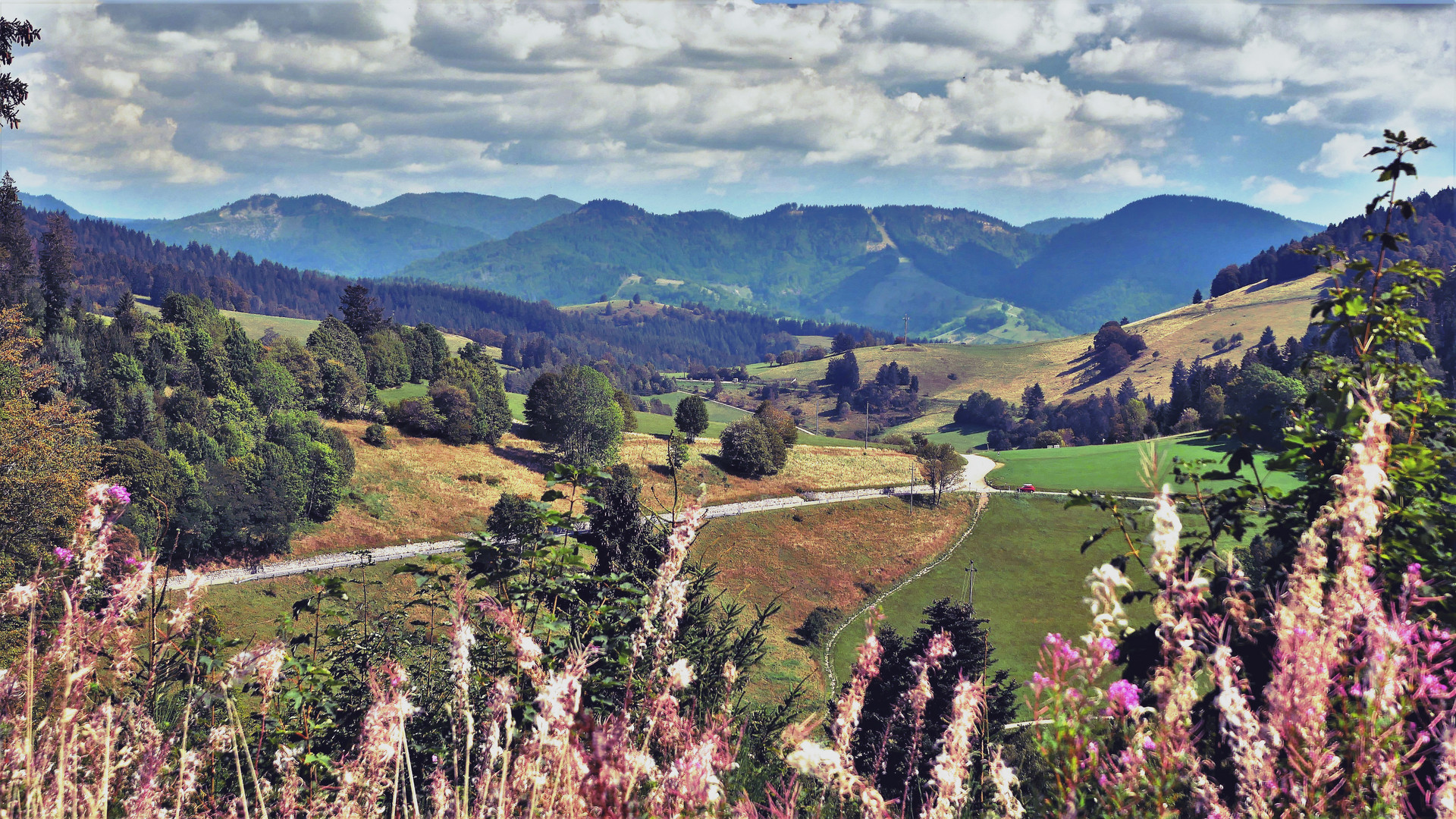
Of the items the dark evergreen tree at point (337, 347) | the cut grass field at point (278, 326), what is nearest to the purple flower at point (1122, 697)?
the dark evergreen tree at point (337, 347)

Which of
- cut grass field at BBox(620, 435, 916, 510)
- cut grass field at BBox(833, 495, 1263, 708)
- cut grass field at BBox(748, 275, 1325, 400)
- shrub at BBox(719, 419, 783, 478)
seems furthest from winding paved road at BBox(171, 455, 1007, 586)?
cut grass field at BBox(748, 275, 1325, 400)

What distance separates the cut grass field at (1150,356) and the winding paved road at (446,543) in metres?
79.0

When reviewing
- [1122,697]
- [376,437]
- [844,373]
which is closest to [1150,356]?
[844,373]

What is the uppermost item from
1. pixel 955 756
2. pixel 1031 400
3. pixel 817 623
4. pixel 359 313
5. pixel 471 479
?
pixel 359 313

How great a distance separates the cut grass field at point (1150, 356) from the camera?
156m

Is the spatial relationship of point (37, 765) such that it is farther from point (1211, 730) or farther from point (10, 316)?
point (10, 316)

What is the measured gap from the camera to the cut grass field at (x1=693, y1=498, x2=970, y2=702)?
178 ft

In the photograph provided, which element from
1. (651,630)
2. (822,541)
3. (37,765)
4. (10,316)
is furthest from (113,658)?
(822,541)

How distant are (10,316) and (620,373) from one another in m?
174

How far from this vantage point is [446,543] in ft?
181

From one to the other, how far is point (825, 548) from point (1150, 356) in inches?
A: 5048

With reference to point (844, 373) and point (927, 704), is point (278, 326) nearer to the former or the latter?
point (844, 373)

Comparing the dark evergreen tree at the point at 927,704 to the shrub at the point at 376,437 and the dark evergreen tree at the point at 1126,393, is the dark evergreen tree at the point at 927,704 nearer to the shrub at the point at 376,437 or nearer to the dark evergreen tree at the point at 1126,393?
the shrub at the point at 376,437

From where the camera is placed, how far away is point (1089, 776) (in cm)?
265
